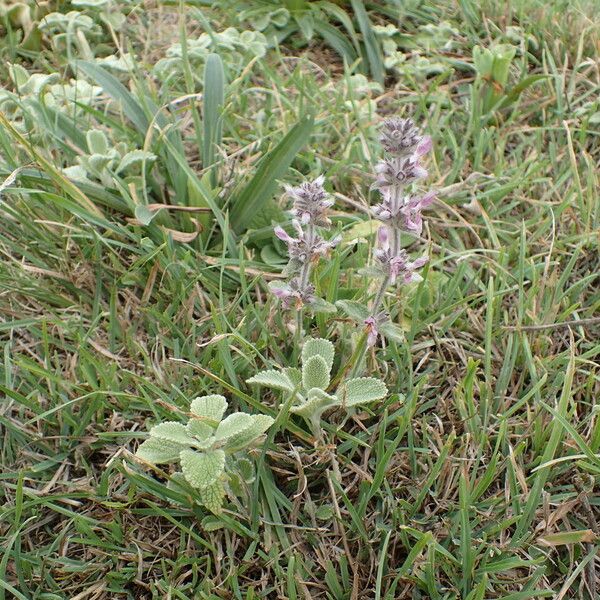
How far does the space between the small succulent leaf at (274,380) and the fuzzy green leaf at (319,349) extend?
10cm

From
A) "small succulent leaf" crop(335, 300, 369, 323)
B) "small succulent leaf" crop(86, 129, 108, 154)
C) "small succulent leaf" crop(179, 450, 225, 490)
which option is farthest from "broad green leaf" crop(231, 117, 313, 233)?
"small succulent leaf" crop(179, 450, 225, 490)

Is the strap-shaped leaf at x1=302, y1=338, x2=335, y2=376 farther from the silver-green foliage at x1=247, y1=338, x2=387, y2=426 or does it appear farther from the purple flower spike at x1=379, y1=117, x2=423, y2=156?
the purple flower spike at x1=379, y1=117, x2=423, y2=156

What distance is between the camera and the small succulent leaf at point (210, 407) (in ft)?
5.82

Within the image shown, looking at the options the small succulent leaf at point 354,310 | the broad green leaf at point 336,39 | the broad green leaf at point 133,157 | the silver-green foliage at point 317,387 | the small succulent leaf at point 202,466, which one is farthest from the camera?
the broad green leaf at point 336,39

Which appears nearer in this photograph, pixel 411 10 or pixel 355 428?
pixel 355 428

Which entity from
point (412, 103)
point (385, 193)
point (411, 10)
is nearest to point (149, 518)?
point (385, 193)

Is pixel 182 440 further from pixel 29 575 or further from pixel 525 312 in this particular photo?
pixel 525 312

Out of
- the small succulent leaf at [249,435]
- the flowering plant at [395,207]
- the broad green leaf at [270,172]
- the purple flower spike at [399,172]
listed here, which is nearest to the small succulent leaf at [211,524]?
the small succulent leaf at [249,435]

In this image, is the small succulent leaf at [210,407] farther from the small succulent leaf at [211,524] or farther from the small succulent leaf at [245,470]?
the small succulent leaf at [211,524]

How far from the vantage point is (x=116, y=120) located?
286cm

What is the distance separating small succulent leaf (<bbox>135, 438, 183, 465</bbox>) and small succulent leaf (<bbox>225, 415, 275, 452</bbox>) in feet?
0.42

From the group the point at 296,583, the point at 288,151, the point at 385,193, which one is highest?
the point at 385,193

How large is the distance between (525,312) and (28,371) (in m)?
1.61

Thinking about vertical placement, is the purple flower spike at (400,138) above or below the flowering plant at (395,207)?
above
